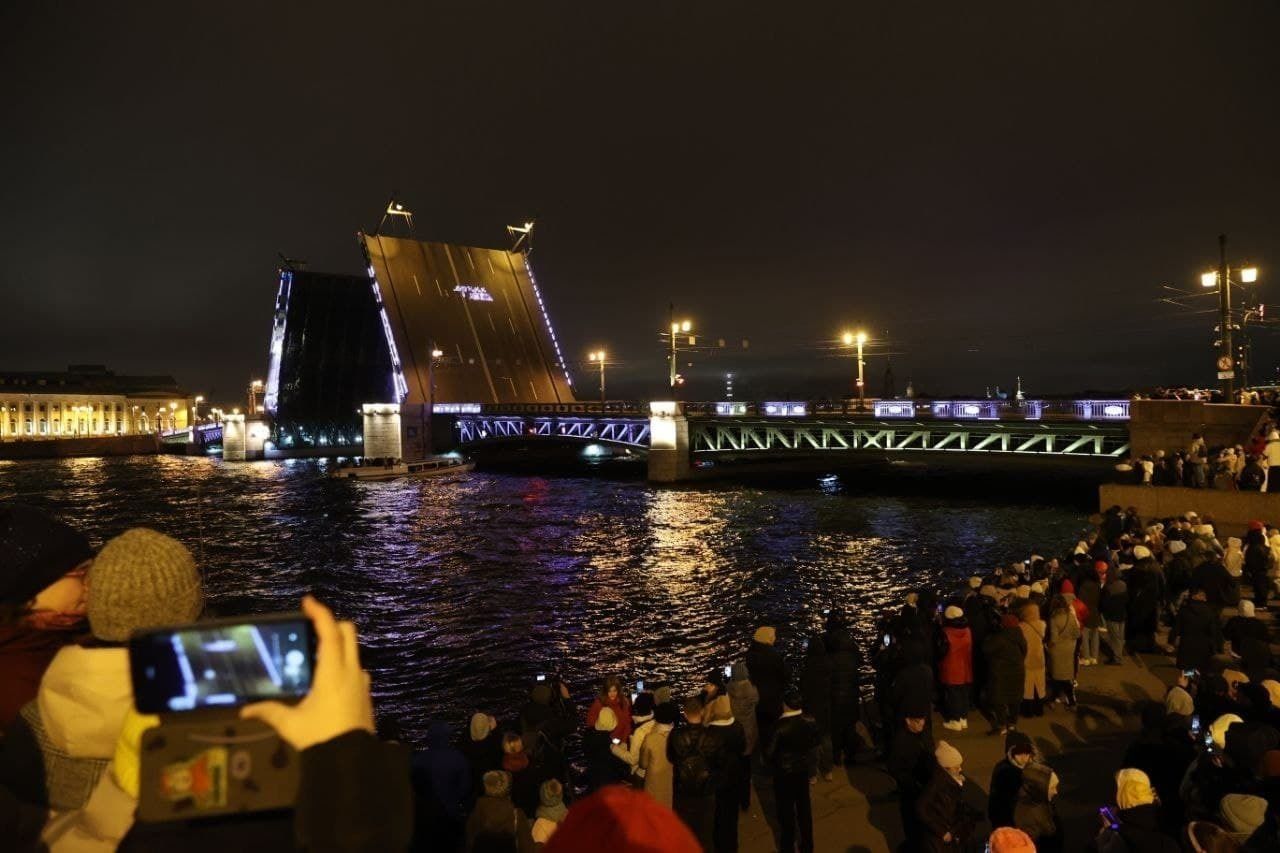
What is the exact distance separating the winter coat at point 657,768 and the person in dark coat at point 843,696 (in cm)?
203

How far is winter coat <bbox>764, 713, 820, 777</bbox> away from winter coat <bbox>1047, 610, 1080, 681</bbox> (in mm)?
3604

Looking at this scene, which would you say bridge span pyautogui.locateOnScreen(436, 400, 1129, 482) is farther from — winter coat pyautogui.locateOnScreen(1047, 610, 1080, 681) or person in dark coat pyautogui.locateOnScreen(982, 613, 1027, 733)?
person in dark coat pyautogui.locateOnScreen(982, 613, 1027, 733)

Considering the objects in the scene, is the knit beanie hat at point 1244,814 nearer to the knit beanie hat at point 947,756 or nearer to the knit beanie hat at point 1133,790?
the knit beanie hat at point 1133,790

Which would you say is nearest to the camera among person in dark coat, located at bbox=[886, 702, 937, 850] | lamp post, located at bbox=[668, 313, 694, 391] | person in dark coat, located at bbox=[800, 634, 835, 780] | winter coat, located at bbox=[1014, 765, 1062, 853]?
winter coat, located at bbox=[1014, 765, 1062, 853]

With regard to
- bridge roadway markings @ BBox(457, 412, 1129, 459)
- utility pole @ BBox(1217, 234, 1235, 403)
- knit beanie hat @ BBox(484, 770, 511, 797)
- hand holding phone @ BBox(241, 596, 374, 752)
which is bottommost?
knit beanie hat @ BBox(484, 770, 511, 797)

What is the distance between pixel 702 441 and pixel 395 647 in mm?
34121

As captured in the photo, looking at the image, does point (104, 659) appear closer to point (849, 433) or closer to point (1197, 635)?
point (1197, 635)

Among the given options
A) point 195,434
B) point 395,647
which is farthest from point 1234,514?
point 195,434

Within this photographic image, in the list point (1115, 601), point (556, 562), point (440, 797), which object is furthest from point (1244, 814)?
point (556, 562)

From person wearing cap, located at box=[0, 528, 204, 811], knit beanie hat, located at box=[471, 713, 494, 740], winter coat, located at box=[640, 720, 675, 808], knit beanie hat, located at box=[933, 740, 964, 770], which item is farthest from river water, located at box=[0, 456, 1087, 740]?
knit beanie hat, located at box=[933, 740, 964, 770]

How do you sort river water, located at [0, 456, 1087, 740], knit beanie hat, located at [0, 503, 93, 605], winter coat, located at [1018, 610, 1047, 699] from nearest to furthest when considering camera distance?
1. knit beanie hat, located at [0, 503, 93, 605]
2. winter coat, located at [1018, 610, 1047, 699]
3. river water, located at [0, 456, 1087, 740]

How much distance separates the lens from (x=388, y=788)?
132 cm

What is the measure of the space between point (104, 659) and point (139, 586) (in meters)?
0.16

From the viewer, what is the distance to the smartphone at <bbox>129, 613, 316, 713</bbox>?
4.23ft
